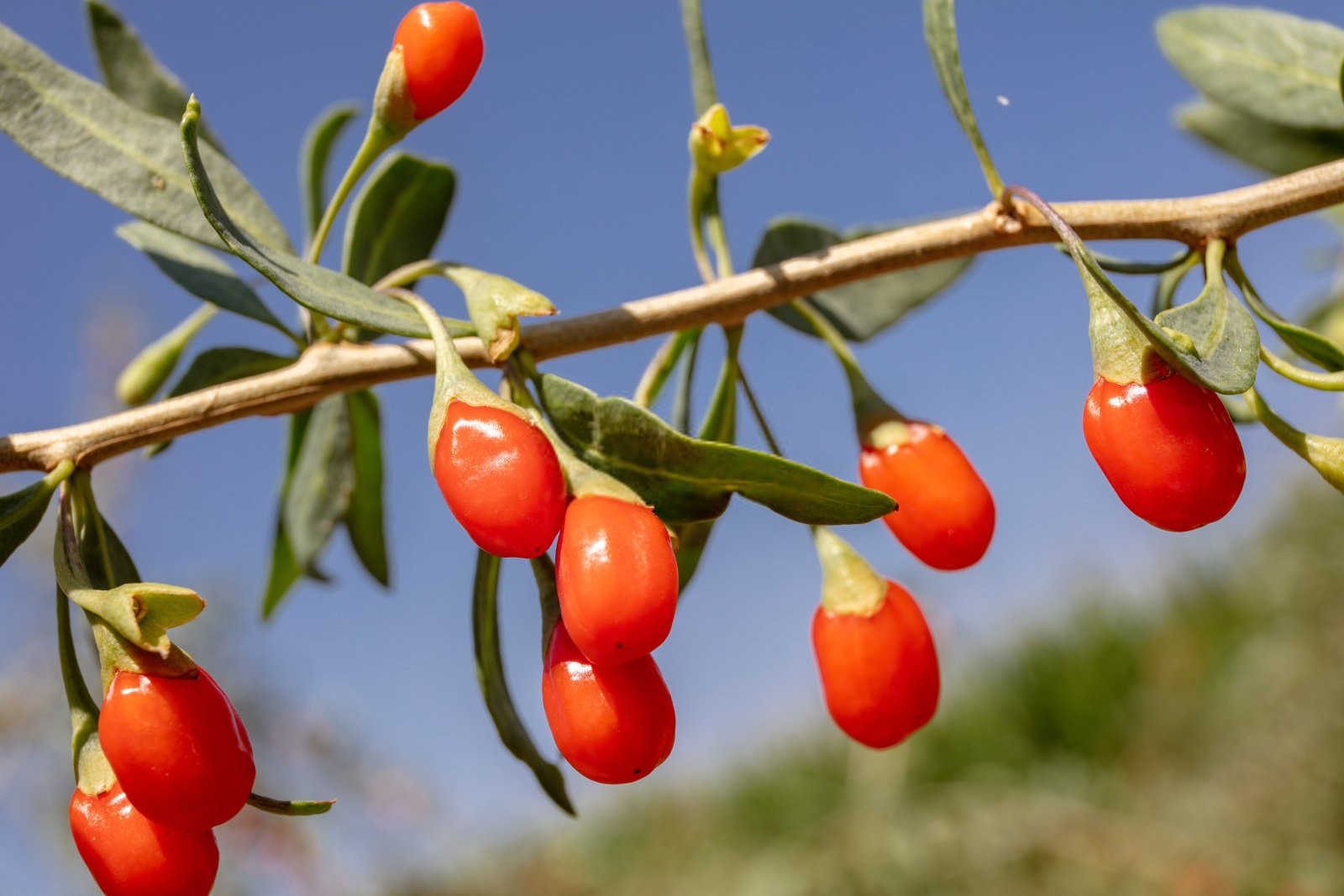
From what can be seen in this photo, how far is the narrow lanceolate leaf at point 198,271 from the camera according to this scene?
1366mm

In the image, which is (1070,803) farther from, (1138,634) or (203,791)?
(203,791)

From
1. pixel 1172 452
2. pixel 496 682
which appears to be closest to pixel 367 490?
pixel 496 682

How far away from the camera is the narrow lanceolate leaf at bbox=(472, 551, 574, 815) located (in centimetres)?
115

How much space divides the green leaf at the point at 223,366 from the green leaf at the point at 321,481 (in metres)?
0.25

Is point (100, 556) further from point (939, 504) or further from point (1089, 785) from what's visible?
point (1089, 785)

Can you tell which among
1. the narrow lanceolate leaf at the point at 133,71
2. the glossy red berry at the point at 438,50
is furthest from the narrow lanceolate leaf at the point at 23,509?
the narrow lanceolate leaf at the point at 133,71

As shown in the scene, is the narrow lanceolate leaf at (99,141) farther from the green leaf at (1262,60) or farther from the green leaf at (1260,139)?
the green leaf at (1260,139)

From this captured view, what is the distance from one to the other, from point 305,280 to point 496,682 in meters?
0.46

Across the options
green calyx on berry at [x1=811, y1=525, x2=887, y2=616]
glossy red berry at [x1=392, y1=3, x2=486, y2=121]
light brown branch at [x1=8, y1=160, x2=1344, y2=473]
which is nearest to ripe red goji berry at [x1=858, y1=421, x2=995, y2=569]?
green calyx on berry at [x1=811, y1=525, x2=887, y2=616]

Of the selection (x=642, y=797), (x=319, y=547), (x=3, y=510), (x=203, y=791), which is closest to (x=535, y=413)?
(x=203, y=791)

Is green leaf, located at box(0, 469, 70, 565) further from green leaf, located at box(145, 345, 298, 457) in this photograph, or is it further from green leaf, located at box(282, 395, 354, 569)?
green leaf, located at box(282, 395, 354, 569)

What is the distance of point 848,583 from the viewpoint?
3.96 feet

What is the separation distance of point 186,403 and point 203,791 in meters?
0.42

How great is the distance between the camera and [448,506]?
88cm
